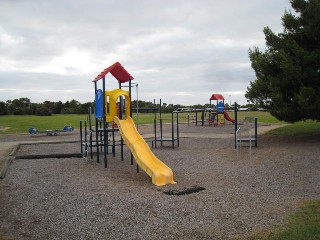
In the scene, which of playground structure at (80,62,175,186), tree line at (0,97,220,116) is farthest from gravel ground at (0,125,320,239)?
tree line at (0,97,220,116)

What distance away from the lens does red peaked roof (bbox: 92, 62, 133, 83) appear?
12.6 metres

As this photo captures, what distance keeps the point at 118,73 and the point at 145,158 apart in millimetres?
4266

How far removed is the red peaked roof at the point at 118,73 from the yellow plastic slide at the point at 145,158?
1613 millimetres

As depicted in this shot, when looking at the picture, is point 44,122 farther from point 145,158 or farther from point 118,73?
point 145,158

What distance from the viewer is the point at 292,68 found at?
14984mm

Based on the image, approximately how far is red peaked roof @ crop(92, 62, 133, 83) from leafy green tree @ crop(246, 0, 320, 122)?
20.4 feet

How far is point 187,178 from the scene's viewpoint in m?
9.89

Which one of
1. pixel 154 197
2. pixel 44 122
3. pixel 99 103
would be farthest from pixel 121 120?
pixel 44 122

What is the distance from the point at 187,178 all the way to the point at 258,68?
928 cm

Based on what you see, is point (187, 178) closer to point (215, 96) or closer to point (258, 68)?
point (258, 68)

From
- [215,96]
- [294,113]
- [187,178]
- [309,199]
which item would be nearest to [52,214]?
[187,178]

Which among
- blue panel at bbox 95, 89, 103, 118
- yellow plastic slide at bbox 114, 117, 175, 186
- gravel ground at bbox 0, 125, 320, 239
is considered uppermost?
blue panel at bbox 95, 89, 103, 118

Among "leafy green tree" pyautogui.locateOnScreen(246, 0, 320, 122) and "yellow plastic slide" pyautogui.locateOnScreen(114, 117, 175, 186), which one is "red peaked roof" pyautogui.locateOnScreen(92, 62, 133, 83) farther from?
"leafy green tree" pyautogui.locateOnScreen(246, 0, 320, 122)

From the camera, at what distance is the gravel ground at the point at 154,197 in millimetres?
5727
